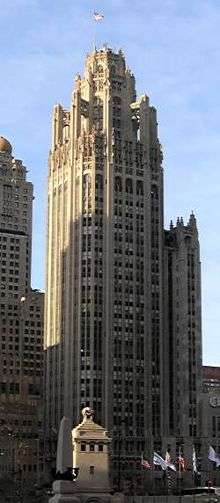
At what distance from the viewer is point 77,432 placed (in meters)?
143

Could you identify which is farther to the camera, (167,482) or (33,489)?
(167,482)

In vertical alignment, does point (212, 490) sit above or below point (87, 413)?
below

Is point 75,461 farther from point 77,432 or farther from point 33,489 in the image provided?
point 33,489

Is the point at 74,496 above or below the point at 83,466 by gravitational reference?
below

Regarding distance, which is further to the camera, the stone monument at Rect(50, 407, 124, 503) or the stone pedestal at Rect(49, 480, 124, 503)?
the stone monument at Rect(50, 407, 124, 503)

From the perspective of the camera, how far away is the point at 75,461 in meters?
139

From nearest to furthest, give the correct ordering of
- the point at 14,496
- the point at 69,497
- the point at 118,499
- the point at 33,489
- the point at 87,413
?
the point at 69,497
the point at 118,499
the point at 87,413
the point at 14,496
the point at 33,489

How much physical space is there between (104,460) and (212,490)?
1659 cm

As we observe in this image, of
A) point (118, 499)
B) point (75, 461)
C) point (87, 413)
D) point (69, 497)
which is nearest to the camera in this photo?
point (69, 497)

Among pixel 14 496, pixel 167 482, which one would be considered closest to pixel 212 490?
pixel 14 496

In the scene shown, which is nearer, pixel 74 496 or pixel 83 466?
pixel 74 496

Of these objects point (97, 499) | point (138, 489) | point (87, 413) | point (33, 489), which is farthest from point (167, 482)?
point (97, 499)

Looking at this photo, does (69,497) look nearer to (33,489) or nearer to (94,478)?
(94,478)

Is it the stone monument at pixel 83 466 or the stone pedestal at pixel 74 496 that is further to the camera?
the stone monument at pixel 83 466
